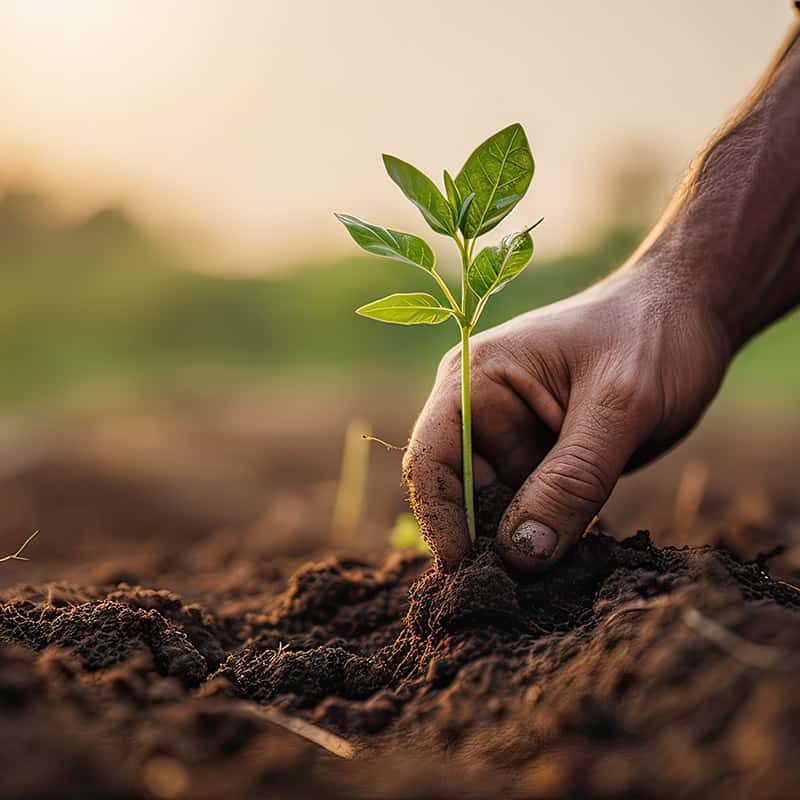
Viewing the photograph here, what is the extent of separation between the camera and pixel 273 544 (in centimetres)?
401

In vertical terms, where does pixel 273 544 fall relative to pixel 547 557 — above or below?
below

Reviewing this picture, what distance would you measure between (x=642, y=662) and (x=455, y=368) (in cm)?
97

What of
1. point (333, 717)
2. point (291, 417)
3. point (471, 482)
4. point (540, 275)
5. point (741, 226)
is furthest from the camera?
point (540, 275)

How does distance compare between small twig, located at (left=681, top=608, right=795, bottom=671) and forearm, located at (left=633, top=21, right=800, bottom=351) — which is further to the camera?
forearm, located at (left=633, top=21, right=800, bottom=351)

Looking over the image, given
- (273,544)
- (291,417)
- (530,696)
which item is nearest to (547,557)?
(530,696)

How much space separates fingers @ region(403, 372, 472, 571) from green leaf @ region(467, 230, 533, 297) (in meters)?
0.33

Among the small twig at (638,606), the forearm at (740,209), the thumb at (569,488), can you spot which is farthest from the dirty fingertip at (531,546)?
the forearm at (740,209)

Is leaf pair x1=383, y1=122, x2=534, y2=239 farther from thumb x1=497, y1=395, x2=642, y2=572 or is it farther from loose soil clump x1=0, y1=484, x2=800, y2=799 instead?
loose soil clump x1=0, y1=484, x2=800, y2=799

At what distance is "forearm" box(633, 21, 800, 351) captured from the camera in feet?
6.75

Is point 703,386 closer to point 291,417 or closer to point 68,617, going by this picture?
point 68,617

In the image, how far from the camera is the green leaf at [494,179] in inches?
65.9

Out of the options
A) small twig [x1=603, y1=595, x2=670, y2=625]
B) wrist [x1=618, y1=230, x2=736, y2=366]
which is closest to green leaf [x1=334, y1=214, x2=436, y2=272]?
wrist [x1=618, y1=230, x2=736, y2=366]

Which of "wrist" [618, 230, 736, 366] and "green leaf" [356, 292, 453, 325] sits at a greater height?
"wrist" [618, 230, 736, 366]

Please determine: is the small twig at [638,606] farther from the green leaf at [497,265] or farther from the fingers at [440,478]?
the green leaf at [497,265]
